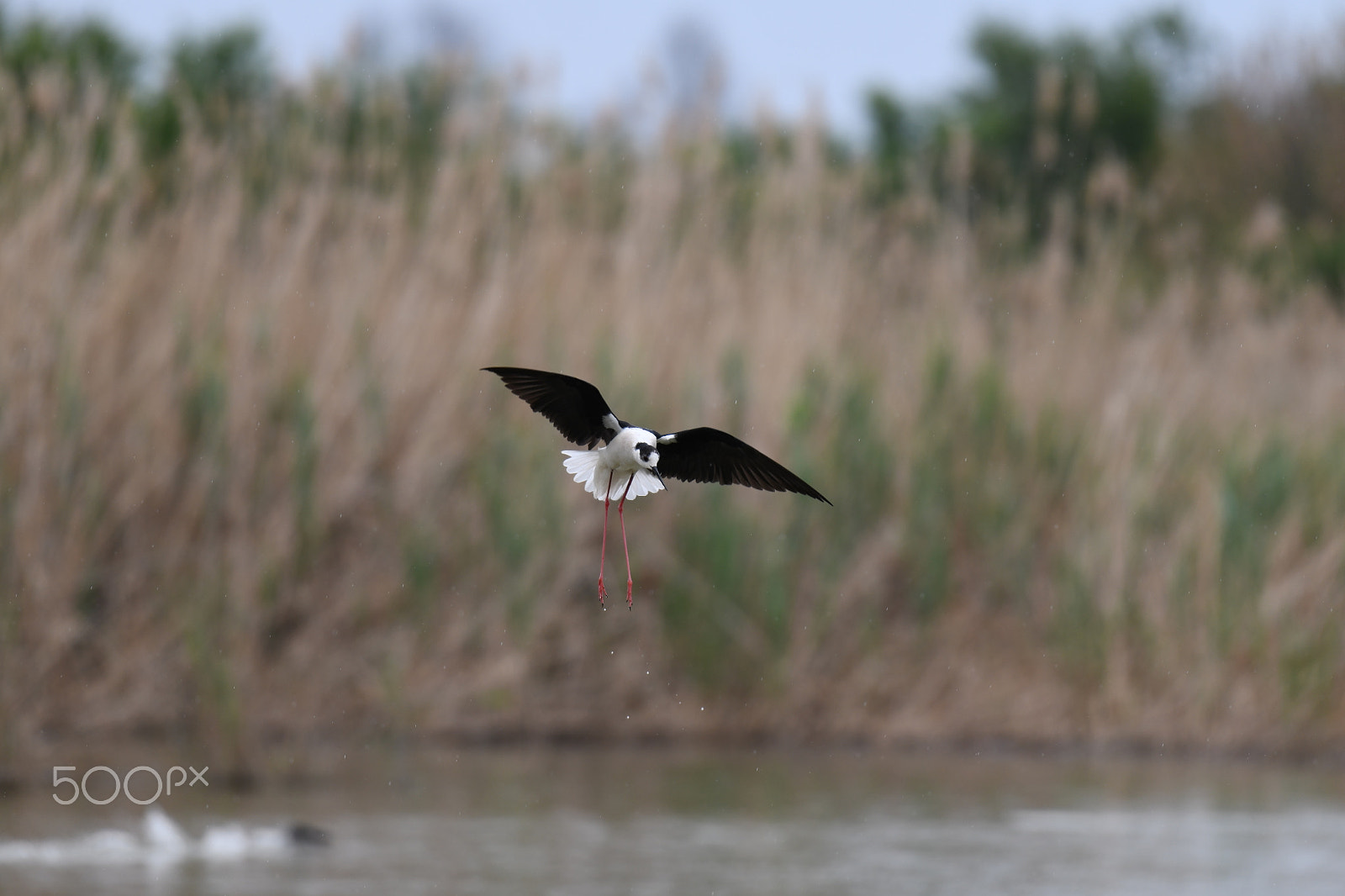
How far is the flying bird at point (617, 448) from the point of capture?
2205mm

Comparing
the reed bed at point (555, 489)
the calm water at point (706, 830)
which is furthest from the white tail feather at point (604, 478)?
the reed bed at point (555, 489)

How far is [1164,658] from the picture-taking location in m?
6.73

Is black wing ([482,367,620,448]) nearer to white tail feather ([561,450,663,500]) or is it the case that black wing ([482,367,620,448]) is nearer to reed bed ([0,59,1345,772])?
white tail feather ([561,450,663,500])

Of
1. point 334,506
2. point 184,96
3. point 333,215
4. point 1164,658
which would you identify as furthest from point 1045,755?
point 184,96

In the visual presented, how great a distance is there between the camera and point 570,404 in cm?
241

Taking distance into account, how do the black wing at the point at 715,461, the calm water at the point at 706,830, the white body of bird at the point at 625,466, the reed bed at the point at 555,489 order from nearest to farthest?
the white body of bird at the point at 625,466, the black wing at the point at 715,461, the calm water at the point at 706,830, the reed bed at the point at 555,489

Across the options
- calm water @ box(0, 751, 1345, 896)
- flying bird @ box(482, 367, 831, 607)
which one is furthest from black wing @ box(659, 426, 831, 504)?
calm water @ box(0, 751, 1345, 896)

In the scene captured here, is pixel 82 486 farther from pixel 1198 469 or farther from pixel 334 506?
pixel 1198 469

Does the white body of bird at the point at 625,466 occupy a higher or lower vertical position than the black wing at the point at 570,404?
lower

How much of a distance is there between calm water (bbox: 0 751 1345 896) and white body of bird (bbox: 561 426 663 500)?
8.46 feet

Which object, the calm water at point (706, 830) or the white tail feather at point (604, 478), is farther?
the calm water at point (706, 830)

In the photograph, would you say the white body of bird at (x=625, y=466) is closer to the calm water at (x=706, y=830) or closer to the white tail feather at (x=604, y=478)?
the white tail feather at (x=604, y=478)

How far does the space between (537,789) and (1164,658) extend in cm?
217

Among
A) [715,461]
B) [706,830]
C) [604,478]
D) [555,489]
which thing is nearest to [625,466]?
[604,478]
